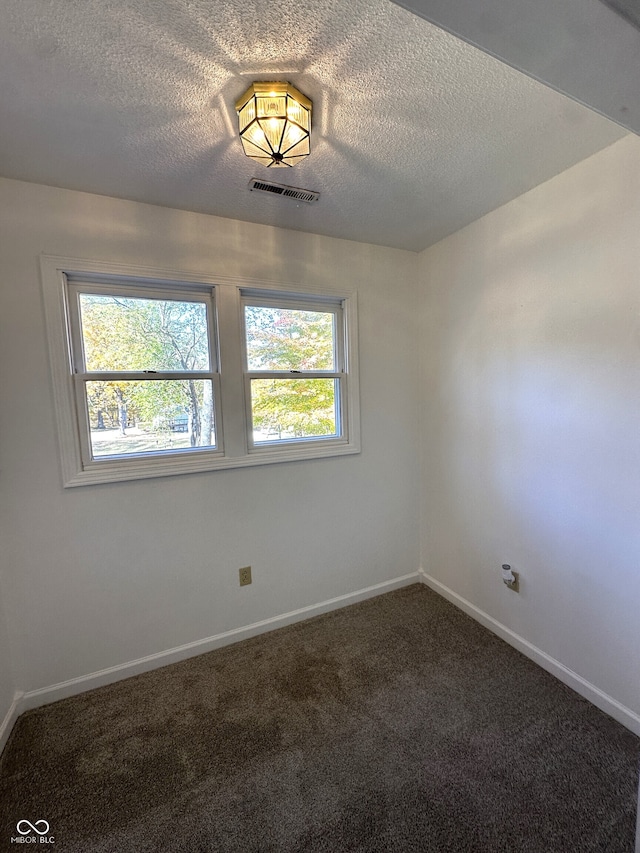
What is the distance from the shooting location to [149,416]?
1938mm

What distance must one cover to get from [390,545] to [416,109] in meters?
2.42

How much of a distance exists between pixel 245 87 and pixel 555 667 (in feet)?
9.18

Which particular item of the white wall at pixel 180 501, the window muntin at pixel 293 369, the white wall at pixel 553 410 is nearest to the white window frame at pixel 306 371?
the window muntin at pixel 293 369

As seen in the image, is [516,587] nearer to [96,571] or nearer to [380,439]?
[380,439]

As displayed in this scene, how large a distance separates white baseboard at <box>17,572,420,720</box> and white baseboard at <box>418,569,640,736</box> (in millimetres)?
487

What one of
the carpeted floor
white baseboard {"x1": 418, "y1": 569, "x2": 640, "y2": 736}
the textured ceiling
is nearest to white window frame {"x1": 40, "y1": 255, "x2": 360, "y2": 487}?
the textured ceiling

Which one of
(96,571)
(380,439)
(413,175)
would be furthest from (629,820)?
(413,175)

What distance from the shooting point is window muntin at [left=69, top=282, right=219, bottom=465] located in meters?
1.79

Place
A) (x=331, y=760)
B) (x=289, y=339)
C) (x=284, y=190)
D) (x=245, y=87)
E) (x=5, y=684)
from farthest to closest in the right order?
1. (x=289, y=339)
2. (x=284, y=190)
3. (x=5, y=684)
4. (x=331, y=760)
5. (x=245, y=87)

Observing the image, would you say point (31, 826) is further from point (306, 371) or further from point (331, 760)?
point (306, 371)

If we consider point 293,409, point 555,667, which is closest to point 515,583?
point 555,667

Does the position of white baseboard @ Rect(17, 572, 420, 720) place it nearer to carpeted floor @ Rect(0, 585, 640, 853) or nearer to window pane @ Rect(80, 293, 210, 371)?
carpeted floor @ Rect(0, 585, 640, 853)

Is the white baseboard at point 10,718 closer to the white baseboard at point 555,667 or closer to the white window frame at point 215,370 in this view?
the white window frame at point 215,370

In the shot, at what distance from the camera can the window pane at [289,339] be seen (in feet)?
7.02
